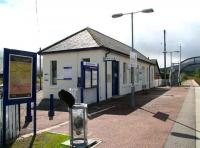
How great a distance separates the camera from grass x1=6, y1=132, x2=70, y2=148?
22.9ft

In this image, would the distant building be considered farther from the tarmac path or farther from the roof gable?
the tarmac path

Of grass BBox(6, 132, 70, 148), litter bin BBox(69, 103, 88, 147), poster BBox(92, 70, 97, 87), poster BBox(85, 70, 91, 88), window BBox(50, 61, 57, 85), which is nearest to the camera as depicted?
grass BBox(6, 132, 70, 148)

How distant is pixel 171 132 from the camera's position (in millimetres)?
8555

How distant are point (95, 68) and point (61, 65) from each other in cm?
381

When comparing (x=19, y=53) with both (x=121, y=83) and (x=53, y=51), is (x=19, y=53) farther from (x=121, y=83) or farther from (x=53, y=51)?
(x=121, y=83)

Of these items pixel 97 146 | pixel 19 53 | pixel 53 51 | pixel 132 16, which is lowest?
pixel 97 146

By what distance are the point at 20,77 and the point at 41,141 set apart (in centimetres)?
176

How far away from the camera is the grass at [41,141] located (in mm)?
6973

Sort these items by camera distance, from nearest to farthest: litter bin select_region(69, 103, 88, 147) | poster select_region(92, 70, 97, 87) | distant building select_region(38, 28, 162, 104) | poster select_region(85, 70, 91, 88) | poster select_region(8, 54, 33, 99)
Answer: litter bin select_region(69, 103, 88, 147), poster select_region(8, 54, 33, 99), poster select_region(85, 70, 91, 88), poster select_region(92, 70, 97, 87), distant building select_region(38, 28, 162, 104)

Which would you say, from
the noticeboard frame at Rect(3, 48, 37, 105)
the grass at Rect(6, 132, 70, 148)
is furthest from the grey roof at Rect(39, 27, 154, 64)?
the grass at Rect(6, 132, 70, 148)

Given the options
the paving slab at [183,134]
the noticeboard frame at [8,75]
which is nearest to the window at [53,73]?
the paving slab at [183,134]

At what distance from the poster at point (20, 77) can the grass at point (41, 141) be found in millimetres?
1143

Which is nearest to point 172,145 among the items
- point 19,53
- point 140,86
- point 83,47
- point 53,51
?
point 19,53

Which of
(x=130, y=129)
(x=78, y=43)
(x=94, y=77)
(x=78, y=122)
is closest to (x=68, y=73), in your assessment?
(x=78, y=43)
